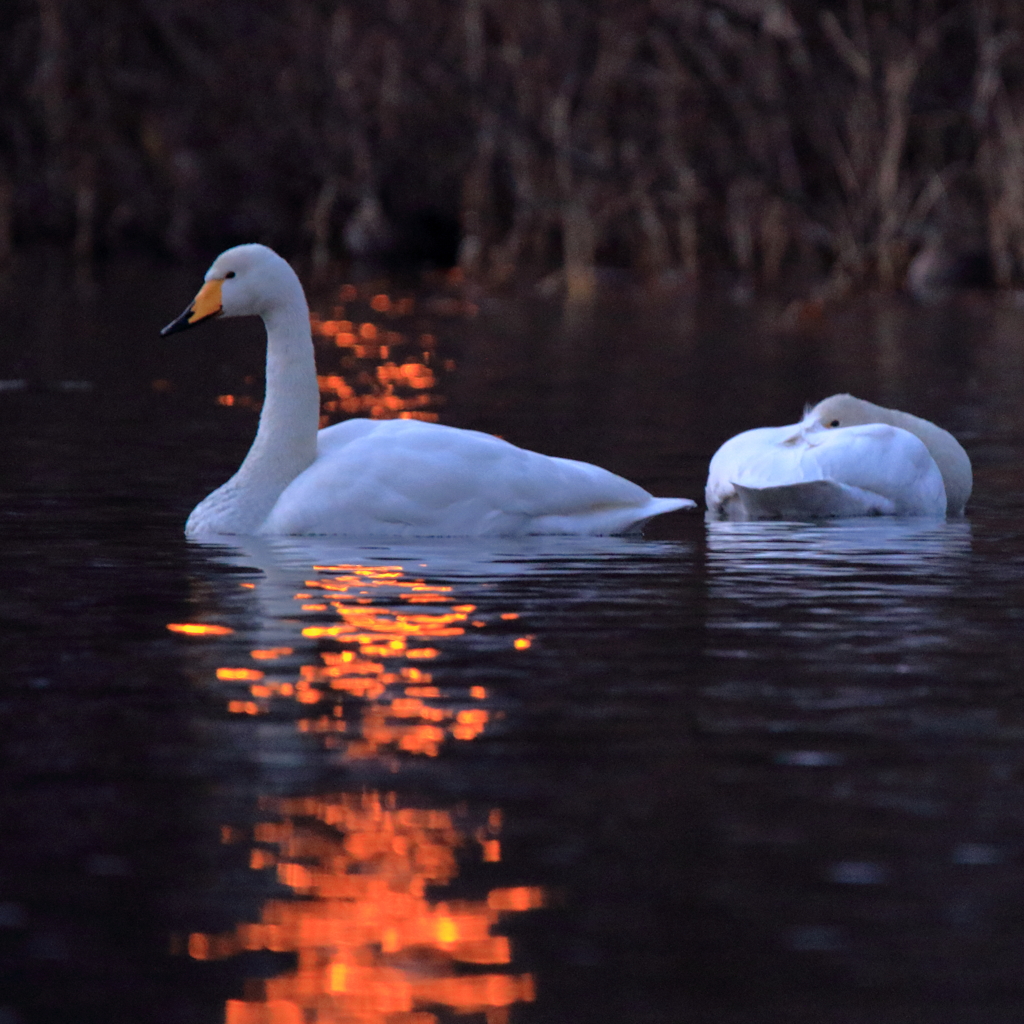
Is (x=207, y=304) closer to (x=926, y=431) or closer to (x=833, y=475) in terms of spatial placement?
(x=833, y=475)

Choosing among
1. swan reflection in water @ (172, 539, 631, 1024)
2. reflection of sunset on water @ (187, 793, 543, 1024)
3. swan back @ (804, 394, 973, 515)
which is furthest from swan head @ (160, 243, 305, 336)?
reflection of sunset on water @ (187, 793, 543, 1024)

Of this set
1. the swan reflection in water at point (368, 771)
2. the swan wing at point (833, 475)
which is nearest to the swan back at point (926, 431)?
the swan wing at point (833, 475)

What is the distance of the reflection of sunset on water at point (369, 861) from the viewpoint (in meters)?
4.28

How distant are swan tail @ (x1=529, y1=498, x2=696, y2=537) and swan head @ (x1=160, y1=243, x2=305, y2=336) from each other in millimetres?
1481

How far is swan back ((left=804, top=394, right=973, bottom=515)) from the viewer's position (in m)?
11.5

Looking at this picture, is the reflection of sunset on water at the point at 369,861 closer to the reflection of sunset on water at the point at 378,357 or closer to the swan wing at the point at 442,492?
the swan wing at the point at 442,492

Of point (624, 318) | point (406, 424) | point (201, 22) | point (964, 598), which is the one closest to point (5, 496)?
point (406, 424)

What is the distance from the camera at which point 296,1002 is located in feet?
13.9

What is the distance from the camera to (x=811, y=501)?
10.8 meters

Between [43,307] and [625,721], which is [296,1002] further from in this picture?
[43,307]

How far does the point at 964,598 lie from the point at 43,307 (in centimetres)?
2257

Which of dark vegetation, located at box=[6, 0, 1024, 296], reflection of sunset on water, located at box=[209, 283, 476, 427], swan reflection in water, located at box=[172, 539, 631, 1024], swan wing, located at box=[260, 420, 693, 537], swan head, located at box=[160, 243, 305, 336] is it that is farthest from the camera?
dark vegetation, located at box=[6, 0, 1024, 296]

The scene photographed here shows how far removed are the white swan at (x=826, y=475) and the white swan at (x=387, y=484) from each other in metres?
0.74

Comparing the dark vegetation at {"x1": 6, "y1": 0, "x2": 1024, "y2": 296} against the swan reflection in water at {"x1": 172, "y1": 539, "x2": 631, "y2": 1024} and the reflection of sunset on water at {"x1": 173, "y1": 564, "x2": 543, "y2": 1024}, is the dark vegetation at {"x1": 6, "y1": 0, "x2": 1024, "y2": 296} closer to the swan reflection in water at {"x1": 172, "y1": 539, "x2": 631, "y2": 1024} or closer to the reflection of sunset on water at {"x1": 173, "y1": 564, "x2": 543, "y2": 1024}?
the swan reflection in water at {"x1": 172, "y1": 539, "x2": 631, "y2": 1024}
